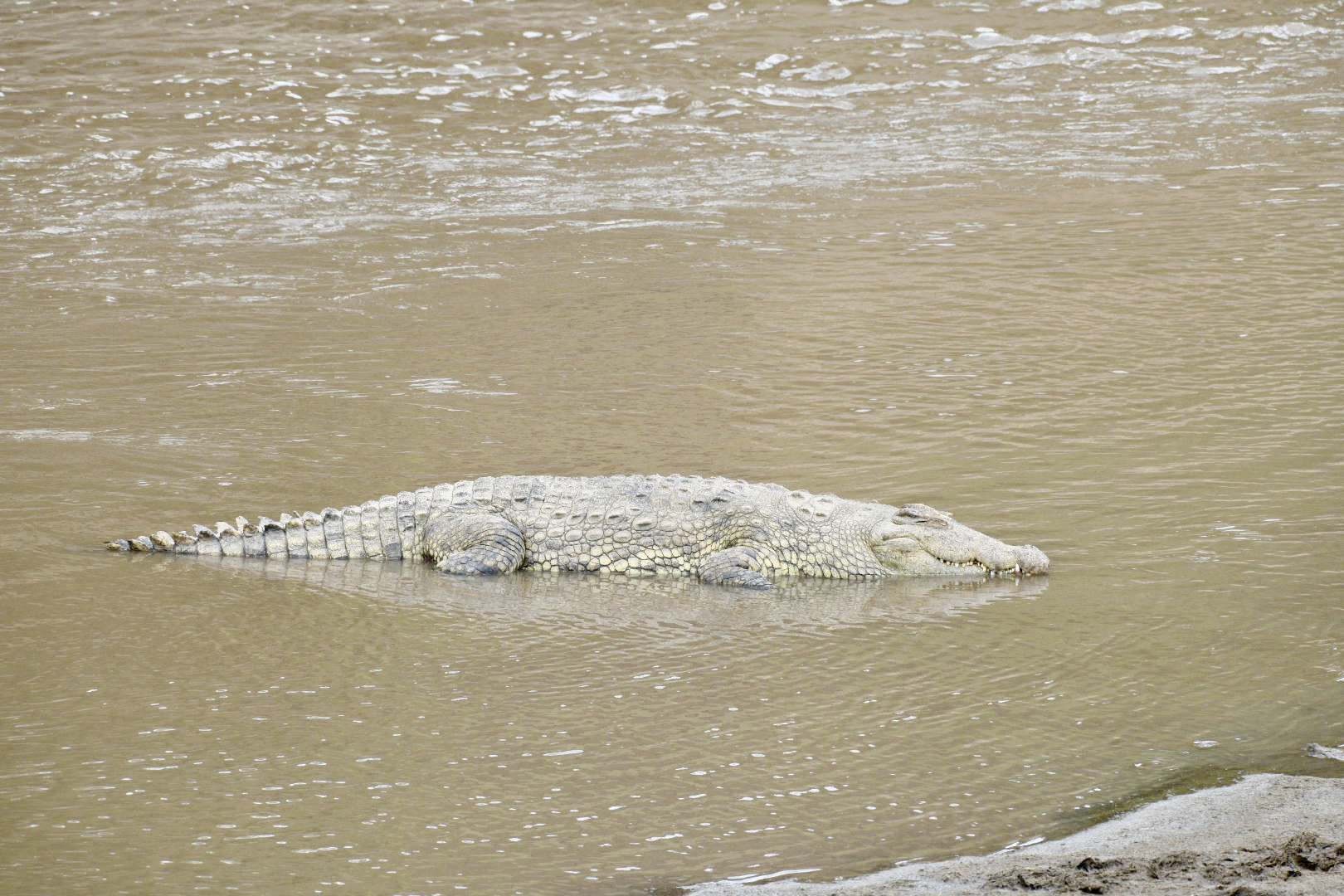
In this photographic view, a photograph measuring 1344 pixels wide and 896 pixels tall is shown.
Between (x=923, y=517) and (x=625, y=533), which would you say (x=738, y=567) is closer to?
(x=625, y=533)

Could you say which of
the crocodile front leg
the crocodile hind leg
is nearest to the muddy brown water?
the crocodile front leg

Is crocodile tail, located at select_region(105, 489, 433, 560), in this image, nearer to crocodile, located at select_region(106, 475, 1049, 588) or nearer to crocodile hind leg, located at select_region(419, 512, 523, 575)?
crocodile, located at select_region(106, 475, 1049, 588)

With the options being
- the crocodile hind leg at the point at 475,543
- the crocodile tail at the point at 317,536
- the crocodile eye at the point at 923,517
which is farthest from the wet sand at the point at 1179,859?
the crocodile tail at the point at 317,536

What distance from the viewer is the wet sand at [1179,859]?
12.8 feet

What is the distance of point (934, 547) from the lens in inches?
273

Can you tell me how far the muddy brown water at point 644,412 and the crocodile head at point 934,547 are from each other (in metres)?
0.12

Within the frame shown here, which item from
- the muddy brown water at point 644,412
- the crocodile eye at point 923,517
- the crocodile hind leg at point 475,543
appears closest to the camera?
the muddy brown water at point 644,412

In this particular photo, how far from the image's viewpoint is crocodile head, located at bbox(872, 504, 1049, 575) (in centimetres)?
685

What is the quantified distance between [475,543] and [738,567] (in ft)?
3.89

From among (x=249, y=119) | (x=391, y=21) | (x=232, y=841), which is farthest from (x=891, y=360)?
(x=391, y=21)

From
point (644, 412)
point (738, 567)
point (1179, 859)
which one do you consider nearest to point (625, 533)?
point (738, 567)

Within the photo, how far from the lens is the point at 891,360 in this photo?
1031cm

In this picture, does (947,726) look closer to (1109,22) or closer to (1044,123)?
(1044,123)

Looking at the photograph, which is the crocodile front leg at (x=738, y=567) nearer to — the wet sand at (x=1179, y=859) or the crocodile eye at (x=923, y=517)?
the crocodile eye at (x=923, y=517)
